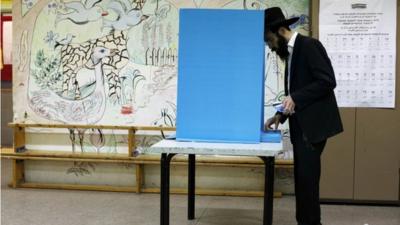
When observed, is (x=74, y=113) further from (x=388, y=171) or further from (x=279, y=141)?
(x=388, y=171)

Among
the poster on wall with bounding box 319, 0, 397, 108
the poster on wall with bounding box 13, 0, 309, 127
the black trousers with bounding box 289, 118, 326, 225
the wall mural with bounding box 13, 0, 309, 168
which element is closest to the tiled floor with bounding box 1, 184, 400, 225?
the wall mural with bounding box 13, 0, 309, 168

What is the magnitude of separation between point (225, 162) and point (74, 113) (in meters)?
1.49

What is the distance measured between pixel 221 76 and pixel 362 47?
171 cm

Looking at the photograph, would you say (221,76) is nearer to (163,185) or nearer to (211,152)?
(211,152)

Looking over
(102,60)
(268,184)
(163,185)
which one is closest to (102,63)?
(102,60)

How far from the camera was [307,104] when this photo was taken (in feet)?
8.89

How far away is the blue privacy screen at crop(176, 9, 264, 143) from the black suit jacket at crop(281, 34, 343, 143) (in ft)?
0.68

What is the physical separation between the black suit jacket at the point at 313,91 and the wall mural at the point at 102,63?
1551mm

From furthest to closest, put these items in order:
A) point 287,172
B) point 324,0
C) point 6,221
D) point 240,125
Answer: point 287,172 < point 324,0 < point 6,221 < point 240,125

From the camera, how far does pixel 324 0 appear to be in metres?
4.00

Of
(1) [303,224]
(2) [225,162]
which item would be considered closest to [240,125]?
(1) [303,224]

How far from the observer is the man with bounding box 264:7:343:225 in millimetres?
2689

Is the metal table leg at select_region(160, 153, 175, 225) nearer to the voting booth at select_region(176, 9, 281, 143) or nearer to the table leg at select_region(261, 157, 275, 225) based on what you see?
the voting booth at select_region(176, 9, 281, 143)

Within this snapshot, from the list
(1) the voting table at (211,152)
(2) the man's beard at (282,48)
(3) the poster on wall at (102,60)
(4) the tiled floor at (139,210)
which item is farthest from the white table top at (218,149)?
(3) the poster on wall at (102,60)
